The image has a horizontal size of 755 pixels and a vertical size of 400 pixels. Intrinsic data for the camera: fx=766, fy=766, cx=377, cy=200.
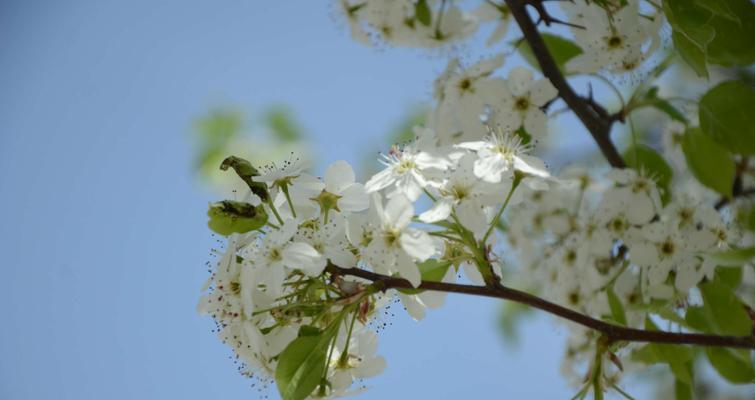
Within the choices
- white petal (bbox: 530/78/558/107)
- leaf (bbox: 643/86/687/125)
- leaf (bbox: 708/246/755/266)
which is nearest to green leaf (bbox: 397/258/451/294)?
leaf (bbox: 708/246/755/266)

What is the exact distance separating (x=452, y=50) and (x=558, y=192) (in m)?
0.49

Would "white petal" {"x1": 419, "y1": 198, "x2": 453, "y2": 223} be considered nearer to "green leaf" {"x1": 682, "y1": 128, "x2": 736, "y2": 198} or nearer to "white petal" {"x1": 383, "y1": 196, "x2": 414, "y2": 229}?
"white petal" {"x1": 383, "y1": 196, "x2": 414, "y2": 229}

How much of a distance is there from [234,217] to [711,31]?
667mm

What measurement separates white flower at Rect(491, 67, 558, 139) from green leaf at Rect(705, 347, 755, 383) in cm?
51

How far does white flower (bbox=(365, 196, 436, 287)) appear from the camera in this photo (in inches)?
36.8

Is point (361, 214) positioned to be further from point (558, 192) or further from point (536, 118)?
point (558, 192)

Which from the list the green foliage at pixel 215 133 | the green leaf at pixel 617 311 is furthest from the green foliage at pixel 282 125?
the green leaf at pixel 617 311

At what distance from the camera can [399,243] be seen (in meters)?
0.94

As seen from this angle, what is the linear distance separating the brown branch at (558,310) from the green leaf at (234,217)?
0.11 meters

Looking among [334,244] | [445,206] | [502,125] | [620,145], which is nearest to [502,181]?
[445,206]

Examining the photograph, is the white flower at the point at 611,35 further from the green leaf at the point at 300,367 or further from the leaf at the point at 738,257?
the green leaf at the point at 300,367

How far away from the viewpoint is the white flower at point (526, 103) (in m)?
1.46

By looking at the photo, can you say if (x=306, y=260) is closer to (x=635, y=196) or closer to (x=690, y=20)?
(x=690, y=20)

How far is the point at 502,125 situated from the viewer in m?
1.45
